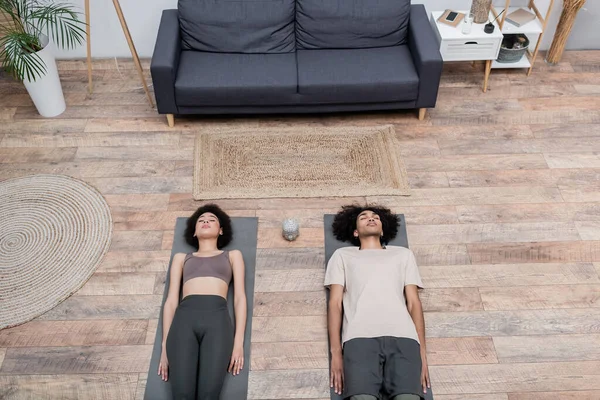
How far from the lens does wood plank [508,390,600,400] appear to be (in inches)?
102

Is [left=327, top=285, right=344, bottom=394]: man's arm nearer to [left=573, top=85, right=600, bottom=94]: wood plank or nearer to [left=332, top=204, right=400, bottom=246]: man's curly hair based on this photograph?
[left=332, top=204, right=400, bottom=246]: man's curly hair

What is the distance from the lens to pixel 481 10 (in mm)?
3840

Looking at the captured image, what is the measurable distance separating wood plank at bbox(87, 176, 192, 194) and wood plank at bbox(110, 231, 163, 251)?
334 millimetres

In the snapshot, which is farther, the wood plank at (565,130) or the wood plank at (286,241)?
the wood plank at (565,130)

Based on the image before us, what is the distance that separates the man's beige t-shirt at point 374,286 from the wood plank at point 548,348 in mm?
528

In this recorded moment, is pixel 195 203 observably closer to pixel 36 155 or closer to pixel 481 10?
pixel 36 155

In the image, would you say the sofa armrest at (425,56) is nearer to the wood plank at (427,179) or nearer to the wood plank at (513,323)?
the wood plank at (427,179)

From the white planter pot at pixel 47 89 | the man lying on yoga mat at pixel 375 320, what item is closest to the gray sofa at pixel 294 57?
the white planter pot at pixel 47 89

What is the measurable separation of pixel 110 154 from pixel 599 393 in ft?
10.5

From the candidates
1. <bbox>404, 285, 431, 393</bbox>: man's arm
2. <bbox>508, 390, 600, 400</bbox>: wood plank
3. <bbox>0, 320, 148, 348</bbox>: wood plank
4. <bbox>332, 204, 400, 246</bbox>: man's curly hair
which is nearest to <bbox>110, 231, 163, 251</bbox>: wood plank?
<bbox>0, 320, 148, 348</bbox>: wood plank

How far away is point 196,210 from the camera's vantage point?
3285 mm

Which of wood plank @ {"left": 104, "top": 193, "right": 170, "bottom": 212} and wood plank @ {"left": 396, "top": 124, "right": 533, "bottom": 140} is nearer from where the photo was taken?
wood plank @ {"left": 104, "top": 193, "right": 170, "bottom": 212}

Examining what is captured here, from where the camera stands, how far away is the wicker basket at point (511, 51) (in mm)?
4113

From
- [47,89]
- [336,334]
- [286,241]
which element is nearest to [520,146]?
[286,241]
